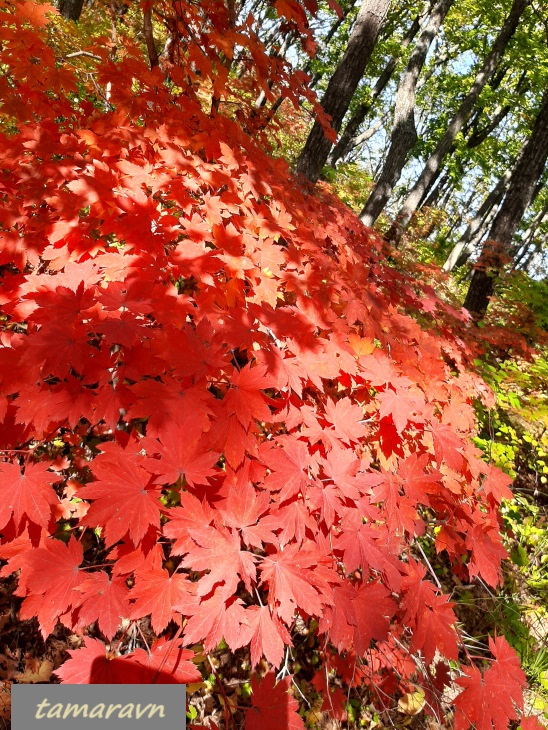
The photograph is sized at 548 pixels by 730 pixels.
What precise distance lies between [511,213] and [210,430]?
6.98m

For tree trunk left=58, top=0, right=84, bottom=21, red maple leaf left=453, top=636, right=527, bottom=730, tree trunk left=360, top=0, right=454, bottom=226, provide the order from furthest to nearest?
1. tree trunk left=360, top=0, right=454, bottom=226
2. tree trunk left=58, top=0, right=84, bottom=21
3. red maple leaf left=453, top=636, right=527, bottom=730

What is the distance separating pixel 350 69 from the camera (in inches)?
185

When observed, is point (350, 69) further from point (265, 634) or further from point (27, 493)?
point (265, 634)

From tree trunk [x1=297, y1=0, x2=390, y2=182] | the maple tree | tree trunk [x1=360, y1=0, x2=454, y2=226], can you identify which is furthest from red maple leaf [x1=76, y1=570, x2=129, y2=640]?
tree trunk [x1=360, y1=0, x2=454, y2=226]

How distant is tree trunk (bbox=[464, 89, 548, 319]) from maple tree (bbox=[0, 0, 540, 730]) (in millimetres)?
4436

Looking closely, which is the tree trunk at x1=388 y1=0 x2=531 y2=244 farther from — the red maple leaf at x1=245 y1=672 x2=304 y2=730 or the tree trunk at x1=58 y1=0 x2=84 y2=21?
the red maple leaf at x1=245 y1=672 x2=304 y2=730

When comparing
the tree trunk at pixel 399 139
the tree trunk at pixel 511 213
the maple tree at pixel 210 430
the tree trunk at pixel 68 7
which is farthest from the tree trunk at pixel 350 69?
the tree trunk at pixel 68 7

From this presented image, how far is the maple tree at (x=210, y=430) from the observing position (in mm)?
1164

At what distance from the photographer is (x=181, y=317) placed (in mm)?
1490

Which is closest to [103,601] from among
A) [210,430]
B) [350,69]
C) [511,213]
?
[210,430]

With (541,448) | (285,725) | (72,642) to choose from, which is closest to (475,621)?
(541,448)

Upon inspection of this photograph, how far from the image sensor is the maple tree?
1164 mm

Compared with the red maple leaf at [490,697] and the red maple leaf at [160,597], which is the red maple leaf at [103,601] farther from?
the red maple leaf at [490,697]

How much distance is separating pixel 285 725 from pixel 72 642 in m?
1.58
